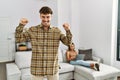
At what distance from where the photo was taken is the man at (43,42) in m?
1.51

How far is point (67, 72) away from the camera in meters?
3.30

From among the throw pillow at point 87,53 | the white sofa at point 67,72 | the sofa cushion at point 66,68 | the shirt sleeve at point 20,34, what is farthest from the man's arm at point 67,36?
the throw pillow at point 87,53

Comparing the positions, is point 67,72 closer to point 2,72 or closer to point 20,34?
point 2,72

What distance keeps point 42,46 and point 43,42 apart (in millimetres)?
40

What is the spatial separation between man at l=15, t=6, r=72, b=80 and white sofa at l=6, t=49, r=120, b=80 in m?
1.35

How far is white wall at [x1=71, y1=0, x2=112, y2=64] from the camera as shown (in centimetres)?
369

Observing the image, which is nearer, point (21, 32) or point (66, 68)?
point (21, 32)

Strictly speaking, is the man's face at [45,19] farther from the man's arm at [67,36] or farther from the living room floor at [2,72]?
the living room floor at [2,72]

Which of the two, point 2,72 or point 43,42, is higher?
point 43,42

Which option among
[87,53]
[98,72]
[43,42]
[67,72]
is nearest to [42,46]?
[43,42]

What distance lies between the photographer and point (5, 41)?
3678 mm

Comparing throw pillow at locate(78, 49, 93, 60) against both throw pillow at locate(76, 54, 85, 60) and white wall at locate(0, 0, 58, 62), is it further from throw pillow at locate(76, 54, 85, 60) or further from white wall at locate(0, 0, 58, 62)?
white wall at locate(0, 0, 58, 62)

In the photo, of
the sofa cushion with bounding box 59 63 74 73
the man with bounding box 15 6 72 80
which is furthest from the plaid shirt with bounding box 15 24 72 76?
the sofa cushion with bounding box 59 63 74 73

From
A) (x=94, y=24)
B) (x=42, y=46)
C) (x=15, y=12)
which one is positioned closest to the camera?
(x=42, y=46)
